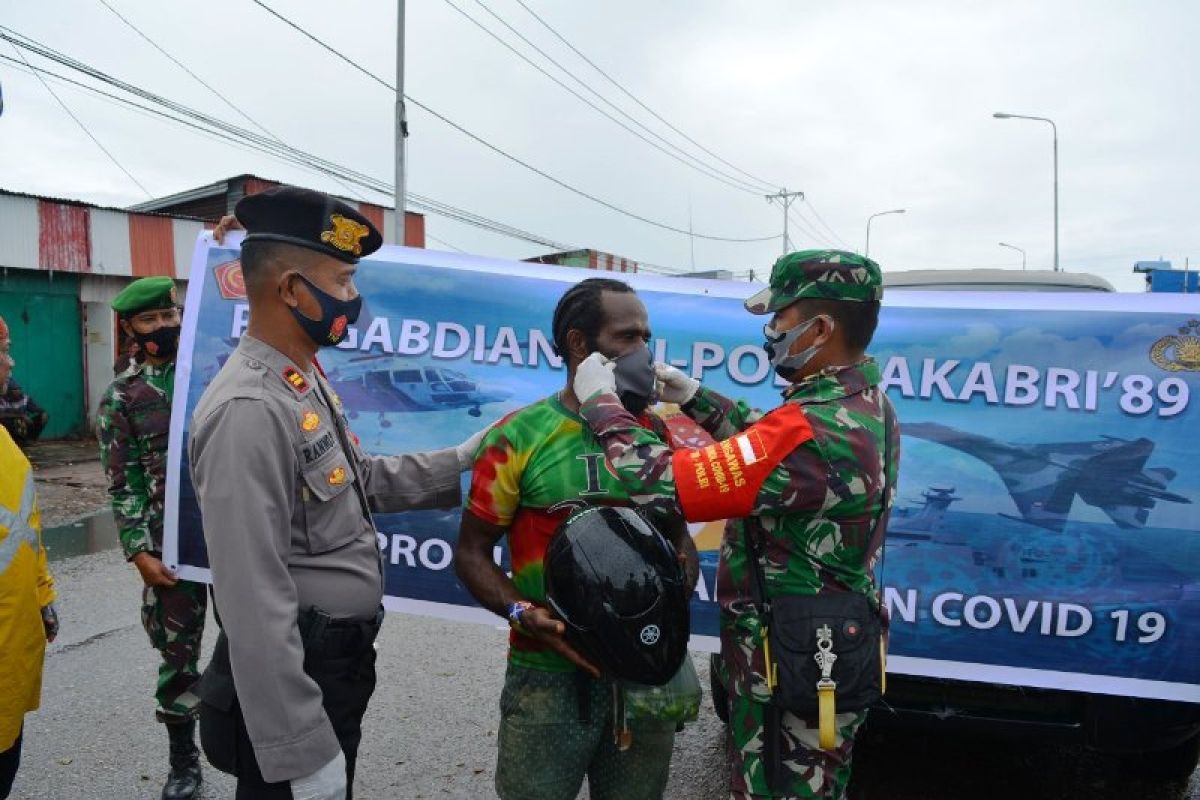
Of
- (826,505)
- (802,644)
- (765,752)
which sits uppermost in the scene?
(826,505)

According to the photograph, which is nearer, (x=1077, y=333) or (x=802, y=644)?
(x=802, y=644)

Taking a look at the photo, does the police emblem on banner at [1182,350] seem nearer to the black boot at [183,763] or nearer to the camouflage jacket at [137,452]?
the camouflage jacket at [137,452]

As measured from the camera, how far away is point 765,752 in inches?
81.3

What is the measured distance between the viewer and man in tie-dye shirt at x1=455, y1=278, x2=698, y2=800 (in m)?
2.06

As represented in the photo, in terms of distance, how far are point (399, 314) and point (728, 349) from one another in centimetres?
123

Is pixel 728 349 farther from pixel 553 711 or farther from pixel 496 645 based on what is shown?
pixel 496 645

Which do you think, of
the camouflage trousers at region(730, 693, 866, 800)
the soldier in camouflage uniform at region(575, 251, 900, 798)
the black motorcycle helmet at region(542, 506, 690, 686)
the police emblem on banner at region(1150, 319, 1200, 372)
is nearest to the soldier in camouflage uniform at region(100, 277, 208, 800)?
the black motorcycle helmet at region(542, 506, 690, 686)

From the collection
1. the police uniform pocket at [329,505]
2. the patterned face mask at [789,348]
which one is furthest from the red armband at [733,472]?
the police uniform pocket at [329,505]

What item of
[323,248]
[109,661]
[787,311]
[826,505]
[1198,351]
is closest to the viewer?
[323,248]

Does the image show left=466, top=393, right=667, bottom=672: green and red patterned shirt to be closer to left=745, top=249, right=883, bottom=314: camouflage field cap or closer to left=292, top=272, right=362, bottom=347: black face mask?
left=292, top=272, right=362, bottom=347: black face mask

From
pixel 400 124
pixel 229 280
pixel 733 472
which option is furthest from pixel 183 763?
pixel 400 124

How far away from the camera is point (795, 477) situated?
191 cm

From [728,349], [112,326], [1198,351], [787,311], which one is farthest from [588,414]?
[112,326]

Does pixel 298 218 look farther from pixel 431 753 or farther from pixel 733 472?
pixel 431 753
